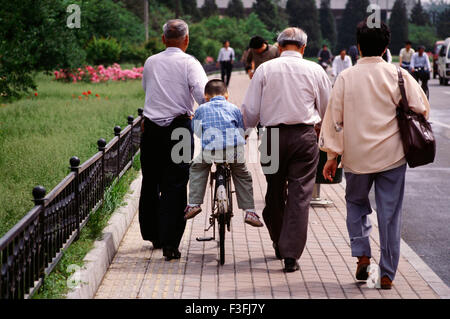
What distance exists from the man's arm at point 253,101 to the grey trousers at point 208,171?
0.80ft

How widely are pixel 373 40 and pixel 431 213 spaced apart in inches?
148

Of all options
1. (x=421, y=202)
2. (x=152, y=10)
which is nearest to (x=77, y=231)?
Answer: (x=421, y=202)

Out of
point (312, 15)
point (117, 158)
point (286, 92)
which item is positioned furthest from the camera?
point (312, 15)

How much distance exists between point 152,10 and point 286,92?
67544mm

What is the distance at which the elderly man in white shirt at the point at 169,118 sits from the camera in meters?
6.73

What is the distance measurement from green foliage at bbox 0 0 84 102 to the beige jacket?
914 cm

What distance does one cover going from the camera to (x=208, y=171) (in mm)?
6738

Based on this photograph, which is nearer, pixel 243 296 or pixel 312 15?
pixel 243 296

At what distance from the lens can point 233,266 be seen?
6641 millimetres

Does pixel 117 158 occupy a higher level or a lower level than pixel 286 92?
lower

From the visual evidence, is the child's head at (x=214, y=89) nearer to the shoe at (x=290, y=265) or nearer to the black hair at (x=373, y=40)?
the black hair at (x=373, y=40)

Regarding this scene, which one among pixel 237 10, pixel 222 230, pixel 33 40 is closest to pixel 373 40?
pixel 222 230

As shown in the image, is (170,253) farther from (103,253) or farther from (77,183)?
(77,183)
